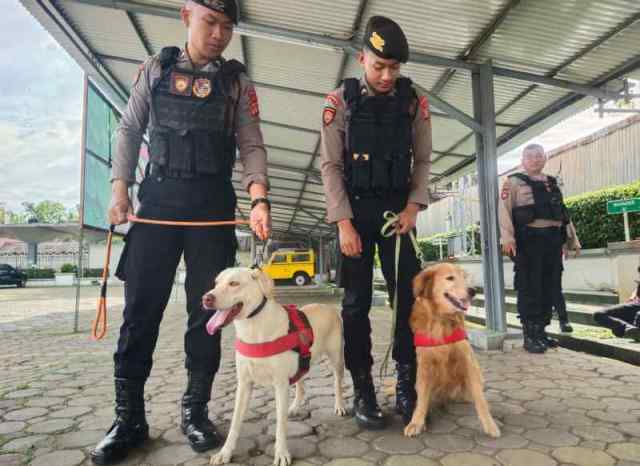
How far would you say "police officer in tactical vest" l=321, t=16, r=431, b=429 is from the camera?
2395mm

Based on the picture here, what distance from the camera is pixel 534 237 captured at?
14.3ft

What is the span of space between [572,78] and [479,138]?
4.74ft

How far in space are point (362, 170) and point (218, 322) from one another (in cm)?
114

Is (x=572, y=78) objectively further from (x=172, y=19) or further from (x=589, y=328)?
(x=172, y=19)

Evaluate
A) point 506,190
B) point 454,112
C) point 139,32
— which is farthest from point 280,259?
point 506,190

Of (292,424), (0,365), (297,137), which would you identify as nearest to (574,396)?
(292,424)

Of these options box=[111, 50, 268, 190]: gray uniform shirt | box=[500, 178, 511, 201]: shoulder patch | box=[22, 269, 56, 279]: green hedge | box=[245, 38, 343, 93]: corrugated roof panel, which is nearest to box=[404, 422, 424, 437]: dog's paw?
box=[111, 50, 268, 190]: gray uniform shirt

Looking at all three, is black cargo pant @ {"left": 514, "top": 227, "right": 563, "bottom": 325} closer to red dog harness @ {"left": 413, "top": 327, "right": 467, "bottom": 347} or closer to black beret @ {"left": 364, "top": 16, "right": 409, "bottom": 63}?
red dog harness @ {"left": 413, "top": 327, "right": 467, "bottom": 347}

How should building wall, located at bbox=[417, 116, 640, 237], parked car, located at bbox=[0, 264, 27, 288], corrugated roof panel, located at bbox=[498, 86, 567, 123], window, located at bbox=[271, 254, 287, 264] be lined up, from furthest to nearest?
parked car, located at bbox=[0, 264, 27, 288] → window, located at bbox=[271, 254, 287, 264] → building wall, located at bbox=[417, 116, 640, 237] → corrugated roof panel, located at bbox=[498, 86, 567, 123]

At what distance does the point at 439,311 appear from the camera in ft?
7.80

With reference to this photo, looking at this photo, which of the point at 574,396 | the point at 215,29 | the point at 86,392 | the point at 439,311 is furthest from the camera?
the point at 86,392

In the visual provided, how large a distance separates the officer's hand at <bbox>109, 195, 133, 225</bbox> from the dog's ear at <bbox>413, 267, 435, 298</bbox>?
5.27 ft

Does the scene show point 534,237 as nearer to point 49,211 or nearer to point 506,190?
point 506,190

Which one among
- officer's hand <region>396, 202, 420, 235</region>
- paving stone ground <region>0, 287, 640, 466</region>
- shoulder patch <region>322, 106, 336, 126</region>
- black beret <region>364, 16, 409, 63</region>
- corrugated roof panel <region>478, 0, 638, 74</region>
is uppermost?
corrugated roof panel <region>478, 0, 638, 74</region>
